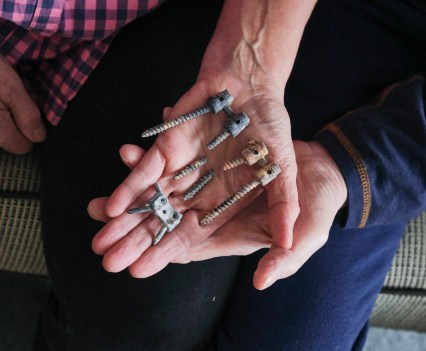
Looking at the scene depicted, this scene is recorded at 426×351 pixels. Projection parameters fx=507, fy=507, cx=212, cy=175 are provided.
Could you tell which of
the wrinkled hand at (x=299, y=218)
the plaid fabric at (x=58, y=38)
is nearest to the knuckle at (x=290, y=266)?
the wrinkled hand at (x=299, y=218)

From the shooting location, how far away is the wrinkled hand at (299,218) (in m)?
0.86

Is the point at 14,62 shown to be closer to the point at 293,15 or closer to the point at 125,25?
the point at 125,25

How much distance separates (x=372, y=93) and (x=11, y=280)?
118 centimetres

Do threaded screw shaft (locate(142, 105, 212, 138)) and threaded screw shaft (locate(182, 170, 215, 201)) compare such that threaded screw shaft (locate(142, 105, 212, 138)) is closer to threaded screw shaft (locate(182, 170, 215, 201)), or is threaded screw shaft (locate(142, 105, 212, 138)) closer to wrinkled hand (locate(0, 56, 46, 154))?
threaded screw shaft (locate(182, 170, 215, 201))

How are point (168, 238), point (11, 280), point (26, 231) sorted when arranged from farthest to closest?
point (11, 280) < point (26, 231) < point (168, 238)

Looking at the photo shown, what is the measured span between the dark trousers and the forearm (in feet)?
0.24

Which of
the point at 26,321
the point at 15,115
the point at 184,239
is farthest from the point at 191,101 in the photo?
the point at 26,321

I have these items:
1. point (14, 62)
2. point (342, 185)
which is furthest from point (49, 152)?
point (342, 185)

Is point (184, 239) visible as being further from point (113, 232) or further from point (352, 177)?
point (352, 177)

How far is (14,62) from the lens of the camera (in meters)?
0.99

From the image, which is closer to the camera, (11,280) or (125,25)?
(125,25)

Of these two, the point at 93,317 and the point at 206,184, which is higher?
the point at 206,184

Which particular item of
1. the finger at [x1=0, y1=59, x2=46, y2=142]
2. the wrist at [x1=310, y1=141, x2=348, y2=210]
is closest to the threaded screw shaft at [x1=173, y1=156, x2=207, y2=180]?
the wrist at [x1=310, y1=141, x2=348, y2=210]

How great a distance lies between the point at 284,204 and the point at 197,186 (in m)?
0.18
